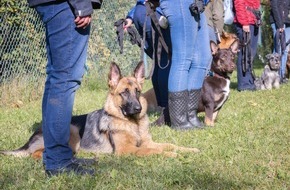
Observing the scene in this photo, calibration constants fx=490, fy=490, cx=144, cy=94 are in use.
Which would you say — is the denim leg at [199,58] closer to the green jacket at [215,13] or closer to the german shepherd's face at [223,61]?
the german shepherd's face at [223,61]

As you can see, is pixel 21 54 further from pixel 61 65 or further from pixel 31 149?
pixel 61 65

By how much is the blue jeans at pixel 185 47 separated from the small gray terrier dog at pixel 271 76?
17.5 ft

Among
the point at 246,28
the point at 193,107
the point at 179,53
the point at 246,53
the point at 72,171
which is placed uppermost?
the point at 179,53

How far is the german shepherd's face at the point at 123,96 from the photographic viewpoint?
16.4 ft

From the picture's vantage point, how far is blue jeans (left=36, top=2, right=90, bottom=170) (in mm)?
3461

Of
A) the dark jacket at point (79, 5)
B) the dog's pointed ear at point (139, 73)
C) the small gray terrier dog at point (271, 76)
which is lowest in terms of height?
the small gray terrier dog at point (271, 76)

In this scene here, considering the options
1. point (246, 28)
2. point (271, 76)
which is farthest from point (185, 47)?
point (271, 76)

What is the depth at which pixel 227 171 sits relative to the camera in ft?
12.3

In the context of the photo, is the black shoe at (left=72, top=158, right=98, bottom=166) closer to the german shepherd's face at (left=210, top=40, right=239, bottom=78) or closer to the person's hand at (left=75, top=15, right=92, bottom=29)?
the person's hand at (left=75, top=15, right=92, bottom=29)

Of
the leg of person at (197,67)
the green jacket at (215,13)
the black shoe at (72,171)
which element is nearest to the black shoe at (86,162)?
the black shoe at (72,171)

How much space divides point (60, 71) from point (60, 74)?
22mm

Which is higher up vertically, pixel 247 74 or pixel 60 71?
pixel 60 71

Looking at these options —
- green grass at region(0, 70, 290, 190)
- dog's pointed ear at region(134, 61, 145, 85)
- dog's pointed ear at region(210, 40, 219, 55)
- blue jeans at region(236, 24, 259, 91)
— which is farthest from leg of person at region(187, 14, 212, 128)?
blue jeans at region(236, 24, 259, 91)

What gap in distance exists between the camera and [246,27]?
32.4 ft
